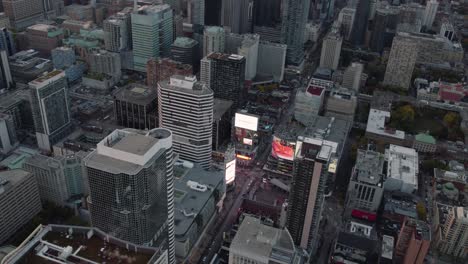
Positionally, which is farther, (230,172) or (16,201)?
→ (230,172)

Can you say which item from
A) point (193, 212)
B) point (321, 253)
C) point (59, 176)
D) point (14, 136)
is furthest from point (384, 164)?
point (14, 136)

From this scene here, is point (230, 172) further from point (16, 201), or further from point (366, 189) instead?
point (16, 201)

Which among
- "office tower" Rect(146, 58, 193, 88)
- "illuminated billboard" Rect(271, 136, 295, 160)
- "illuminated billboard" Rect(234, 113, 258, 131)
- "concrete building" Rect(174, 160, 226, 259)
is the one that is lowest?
"concrete building" Rect(174, 160, 226, 259)

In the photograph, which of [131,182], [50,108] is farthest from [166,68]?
[131,182]

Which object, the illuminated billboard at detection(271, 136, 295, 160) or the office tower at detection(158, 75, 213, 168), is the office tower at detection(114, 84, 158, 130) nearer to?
the office tower at detection(158, 75, 213, 168)

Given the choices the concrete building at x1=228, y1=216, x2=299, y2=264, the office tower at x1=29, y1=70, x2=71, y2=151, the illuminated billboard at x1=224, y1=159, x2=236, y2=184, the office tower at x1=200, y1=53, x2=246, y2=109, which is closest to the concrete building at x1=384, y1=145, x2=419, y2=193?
the illuminated billboard at x1=224, y1=159, x2=236, y2=184

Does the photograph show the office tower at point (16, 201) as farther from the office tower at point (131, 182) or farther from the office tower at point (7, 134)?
the office tower at point (131, 182)
